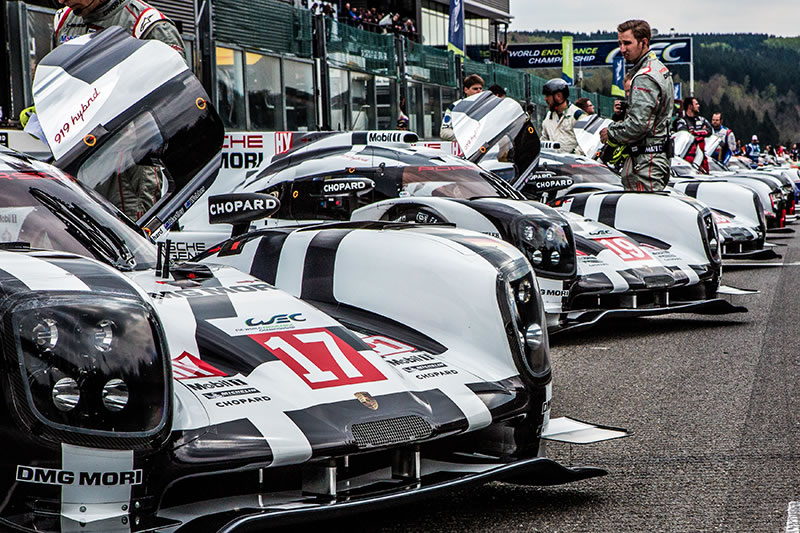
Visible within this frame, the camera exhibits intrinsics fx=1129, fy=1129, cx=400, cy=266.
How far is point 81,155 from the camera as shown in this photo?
391 cm

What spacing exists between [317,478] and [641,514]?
975 millimetres

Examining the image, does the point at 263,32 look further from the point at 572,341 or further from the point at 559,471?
the point at 559,471

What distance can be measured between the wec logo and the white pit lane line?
1.41m

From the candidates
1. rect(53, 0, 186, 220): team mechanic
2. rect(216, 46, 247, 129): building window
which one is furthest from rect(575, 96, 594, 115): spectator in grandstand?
rect(53, 0, 186, 220): team mechanic

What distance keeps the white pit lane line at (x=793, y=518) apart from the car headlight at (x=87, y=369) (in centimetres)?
164

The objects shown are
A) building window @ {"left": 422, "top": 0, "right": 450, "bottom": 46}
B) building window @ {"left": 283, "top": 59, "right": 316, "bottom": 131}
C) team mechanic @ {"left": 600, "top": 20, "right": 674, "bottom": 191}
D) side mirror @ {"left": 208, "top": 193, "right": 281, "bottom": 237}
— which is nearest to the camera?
side mirror @ {"left": 208, "top": 193, "right": 281, "bottom": 237}

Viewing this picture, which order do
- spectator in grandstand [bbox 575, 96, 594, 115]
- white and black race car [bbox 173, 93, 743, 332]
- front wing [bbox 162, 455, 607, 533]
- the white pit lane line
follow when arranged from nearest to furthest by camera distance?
front wing [bbox 162, 455, 607, 533] < the white pit lane line < white and black race car [bbox 173, 93, 743, 332] < spectator in grandstand [bbox 575, 96, 594, 115]

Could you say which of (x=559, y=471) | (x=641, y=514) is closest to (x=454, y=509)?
(x=559, y=471)

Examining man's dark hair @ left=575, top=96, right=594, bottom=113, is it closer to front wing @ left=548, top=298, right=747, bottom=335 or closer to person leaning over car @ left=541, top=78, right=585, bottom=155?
person leaning over car @ left=541, top=78, right=585, bottom=155

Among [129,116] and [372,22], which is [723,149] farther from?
[129,116]

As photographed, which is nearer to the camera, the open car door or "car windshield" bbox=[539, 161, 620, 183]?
the open car door

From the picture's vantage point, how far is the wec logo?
3067 mm

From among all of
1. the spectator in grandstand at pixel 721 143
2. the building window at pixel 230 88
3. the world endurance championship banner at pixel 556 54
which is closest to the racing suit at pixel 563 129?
the building window at pixel 230 88

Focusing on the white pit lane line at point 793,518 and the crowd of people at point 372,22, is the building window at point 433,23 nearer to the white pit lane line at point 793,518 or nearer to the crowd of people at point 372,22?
the crowd of people at point 372,22
